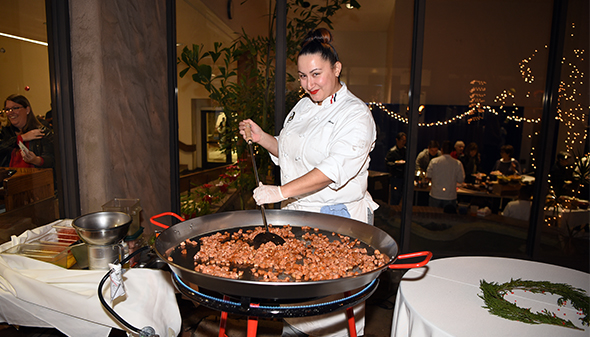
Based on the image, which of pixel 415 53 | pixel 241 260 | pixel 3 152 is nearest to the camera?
pixel 241 260

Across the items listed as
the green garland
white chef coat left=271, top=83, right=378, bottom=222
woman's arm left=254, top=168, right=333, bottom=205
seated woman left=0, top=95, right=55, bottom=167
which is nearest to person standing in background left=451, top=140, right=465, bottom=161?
white chef coat left=271, top=83, right=378, bottom=222

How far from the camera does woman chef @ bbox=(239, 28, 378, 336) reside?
5.05 feet

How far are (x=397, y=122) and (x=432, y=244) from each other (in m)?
1.16

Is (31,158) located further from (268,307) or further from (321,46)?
(268,307)

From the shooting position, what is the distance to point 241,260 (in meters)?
1.31

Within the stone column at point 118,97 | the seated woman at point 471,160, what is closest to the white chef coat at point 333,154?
the stone column at point 118,97

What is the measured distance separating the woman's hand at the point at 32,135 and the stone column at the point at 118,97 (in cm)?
22

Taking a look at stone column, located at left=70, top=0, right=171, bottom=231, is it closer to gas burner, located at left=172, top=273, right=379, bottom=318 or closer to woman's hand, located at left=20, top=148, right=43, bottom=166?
woman's hand, located at left=20, top=148, right=43, bottom=166

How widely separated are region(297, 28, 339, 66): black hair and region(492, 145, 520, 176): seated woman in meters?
2.16

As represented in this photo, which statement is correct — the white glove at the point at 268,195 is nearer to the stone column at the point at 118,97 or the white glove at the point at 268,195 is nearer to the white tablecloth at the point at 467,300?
the white tablecloth at the point at 467,300

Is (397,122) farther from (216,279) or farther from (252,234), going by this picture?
(216,279)

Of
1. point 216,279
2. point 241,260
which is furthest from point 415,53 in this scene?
point 216,279

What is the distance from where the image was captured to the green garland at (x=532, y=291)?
114 centimetres

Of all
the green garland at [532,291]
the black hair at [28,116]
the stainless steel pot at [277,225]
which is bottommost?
the green garland at [532,291]
